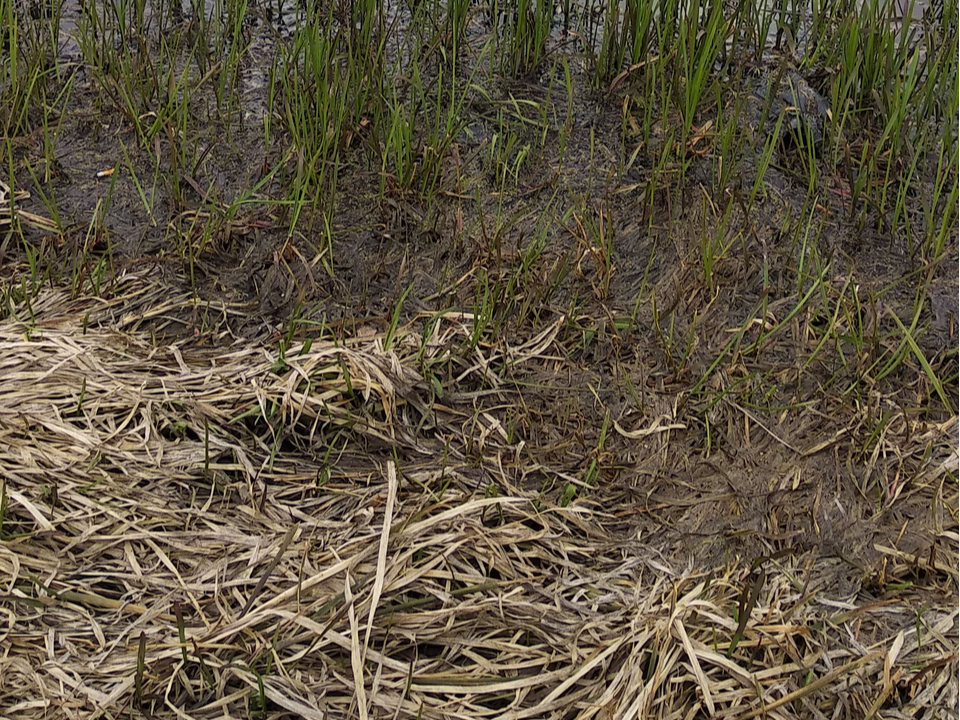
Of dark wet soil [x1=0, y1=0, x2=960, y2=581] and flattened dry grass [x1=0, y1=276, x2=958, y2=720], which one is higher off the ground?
dark wet soil [x1=0, y1=0, x2=960, y2=581]

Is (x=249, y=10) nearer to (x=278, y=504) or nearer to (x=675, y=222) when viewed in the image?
(x=675, y=222)

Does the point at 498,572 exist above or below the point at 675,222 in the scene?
below

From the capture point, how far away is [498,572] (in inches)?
70.9

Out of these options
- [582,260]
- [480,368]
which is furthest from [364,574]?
[582,260]

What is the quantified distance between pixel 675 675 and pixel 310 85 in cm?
167

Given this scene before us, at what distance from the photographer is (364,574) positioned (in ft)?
5.70

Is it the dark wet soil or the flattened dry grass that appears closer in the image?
the flattened dry grass

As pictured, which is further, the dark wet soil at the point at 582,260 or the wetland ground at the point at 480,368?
the dark wet soil at the point at 582,260

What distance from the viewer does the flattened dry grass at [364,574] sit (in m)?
1.59

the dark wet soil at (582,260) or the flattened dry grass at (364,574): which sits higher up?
the dark wet soil at (582,260)

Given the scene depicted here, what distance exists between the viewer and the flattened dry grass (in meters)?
1.59

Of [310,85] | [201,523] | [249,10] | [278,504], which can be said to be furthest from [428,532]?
[249,10]

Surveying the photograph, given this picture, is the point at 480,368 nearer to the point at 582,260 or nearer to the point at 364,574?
the point at 582,260

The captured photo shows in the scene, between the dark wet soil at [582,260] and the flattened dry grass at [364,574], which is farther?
the dark wet soil at [582,260]
